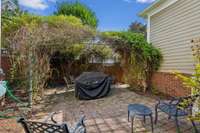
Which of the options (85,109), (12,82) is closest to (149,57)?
(85,109)

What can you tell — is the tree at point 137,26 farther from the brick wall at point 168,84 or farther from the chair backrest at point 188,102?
the chair backrest at point 188,102

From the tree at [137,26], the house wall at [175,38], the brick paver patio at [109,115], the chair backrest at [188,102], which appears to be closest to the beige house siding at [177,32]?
the house wall at [175,38]

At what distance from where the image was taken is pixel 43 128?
97.3 inches

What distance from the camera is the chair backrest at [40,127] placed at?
90.5 inches

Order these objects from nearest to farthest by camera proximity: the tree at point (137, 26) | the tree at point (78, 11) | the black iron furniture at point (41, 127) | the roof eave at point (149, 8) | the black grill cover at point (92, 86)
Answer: the black iron furniture at point (41, 127) < the black grill cover at point (92, 86) < the roof eave at point (149, 8) < the tree at point (78, 11) < the tree at point (137, 26)

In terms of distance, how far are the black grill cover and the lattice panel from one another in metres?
6.22

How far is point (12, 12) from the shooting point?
16328 mm

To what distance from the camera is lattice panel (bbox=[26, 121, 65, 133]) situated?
2.33 metres

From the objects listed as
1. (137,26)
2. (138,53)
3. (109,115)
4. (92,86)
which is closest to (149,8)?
(138,53)

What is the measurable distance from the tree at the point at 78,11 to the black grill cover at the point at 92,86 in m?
12.2

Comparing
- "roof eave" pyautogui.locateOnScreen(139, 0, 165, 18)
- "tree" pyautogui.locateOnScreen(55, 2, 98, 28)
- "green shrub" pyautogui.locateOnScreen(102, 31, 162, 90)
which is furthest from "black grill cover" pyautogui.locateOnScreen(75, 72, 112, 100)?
"tree" pyautogui.locateOnScreen(55, 2, 98, 28)

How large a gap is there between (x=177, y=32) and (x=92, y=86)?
12.1 ft

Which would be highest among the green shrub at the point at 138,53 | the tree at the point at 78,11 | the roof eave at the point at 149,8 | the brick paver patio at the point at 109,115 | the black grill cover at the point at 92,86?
the tree at the point at 78,11

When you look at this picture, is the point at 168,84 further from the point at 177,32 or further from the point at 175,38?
the point at 177,32
